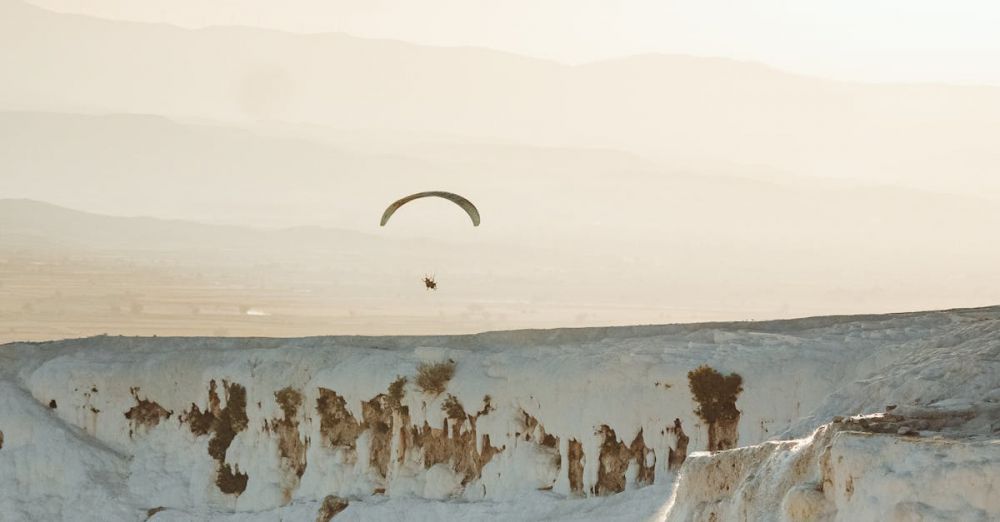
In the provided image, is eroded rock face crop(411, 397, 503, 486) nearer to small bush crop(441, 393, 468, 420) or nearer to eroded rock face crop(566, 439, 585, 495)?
small bush crop(441, 393, 468, 420)

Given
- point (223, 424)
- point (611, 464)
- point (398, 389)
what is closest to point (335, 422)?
point (398, 389)

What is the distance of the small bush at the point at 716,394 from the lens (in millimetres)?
35812

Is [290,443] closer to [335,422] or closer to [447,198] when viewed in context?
[335,422]

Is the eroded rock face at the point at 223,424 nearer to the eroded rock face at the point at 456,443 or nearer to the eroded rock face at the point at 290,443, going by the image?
the eroded rock face at the point at 290,443

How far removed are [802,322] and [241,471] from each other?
53.0 feet

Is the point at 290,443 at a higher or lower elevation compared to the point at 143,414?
lower

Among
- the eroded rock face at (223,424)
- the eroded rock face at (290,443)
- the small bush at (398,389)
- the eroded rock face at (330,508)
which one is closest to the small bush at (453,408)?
the small bush at (398,389)

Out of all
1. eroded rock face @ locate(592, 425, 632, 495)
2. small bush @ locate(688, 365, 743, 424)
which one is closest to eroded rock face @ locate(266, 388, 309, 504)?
eroded rock face @ locate(592, 425, 632, 495)

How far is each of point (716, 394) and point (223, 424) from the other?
1493 centimetres

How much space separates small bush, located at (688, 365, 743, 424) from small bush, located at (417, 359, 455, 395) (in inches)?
273

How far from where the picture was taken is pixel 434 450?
39.5 meters

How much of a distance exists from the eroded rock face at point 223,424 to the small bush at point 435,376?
5870 millimetres

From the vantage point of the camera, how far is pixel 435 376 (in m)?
39.6

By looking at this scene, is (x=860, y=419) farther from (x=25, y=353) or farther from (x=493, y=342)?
(x=25, y=353)
